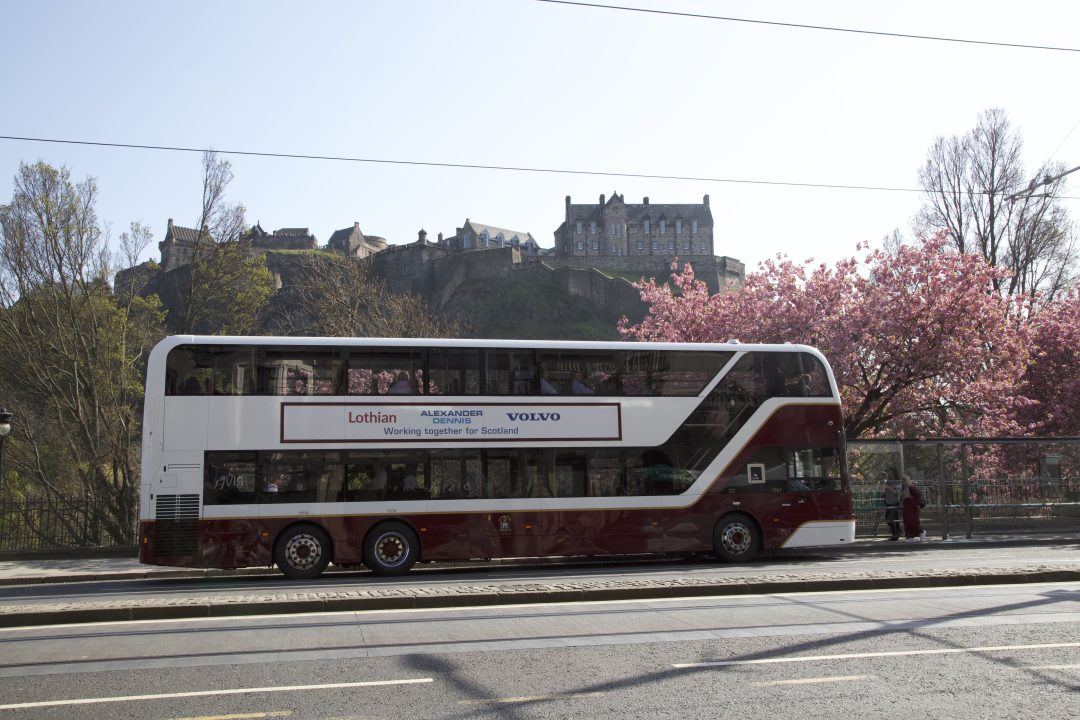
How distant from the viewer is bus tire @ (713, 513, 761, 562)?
16.5 m

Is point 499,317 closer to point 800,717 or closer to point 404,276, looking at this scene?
point 404,276

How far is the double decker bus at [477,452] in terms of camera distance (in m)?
14.5

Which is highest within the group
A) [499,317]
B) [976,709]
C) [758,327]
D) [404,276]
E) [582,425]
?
[404,276]

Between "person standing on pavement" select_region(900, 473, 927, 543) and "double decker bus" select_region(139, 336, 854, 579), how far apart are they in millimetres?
4228

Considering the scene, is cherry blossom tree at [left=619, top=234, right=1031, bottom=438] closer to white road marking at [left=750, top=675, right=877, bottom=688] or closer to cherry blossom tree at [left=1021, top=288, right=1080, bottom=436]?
cherry blossom tree at [left=1021, top=288, right=1080, bottom=436]

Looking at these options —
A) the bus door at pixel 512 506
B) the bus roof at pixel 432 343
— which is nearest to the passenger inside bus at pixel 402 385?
the bus roof at pixel 432 343

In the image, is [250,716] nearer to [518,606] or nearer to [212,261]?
[518,606]

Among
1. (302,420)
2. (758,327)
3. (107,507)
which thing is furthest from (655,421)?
(107,507)

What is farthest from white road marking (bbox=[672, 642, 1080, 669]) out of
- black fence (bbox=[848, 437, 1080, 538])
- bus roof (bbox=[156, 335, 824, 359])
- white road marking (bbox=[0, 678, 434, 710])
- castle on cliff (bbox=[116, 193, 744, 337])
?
castle on cliff (bbox=[116, 193, 744, 337])

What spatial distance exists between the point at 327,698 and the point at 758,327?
77.7 ft

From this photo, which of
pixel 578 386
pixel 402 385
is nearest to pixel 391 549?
pixel 402 385

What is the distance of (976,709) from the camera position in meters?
5.82

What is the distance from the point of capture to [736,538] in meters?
16.7

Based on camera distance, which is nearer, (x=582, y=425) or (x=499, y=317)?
(x=582, y=425)
